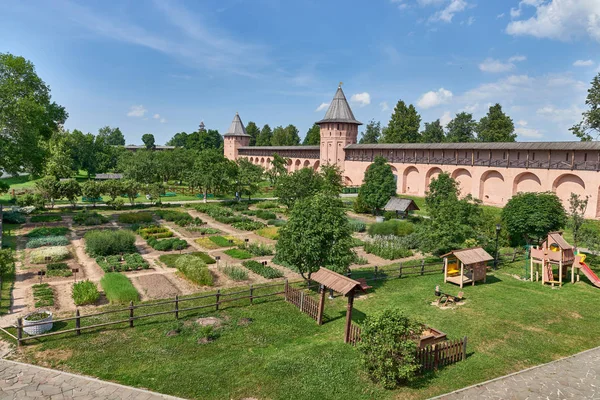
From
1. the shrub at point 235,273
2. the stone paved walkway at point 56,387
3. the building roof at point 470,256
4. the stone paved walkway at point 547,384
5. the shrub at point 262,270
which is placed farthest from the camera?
the shrub at point 262,270

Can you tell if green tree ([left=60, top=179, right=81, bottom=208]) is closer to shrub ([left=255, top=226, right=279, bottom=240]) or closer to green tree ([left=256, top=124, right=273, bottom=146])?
shrub ([left=255, top=226, right=279, bottom=240])

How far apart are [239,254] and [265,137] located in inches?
3035

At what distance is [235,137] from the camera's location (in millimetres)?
77438

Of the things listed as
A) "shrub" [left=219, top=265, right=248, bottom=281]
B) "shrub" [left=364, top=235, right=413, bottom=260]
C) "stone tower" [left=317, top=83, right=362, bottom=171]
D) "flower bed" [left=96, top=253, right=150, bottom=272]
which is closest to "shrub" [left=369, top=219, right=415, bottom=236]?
"shrub" [left=364, top=235, right=413, bottom=260]

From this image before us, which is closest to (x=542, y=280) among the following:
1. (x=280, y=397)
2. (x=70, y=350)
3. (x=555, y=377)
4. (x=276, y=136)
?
(x=555, y=377)

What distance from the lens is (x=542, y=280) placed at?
16.1m

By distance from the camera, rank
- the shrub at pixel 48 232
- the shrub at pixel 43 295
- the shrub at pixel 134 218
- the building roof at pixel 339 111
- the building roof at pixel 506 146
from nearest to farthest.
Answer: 1. the shrub at pixel 43 295
2. the shrub at pixel 48 232
3. the shrub at pixel 134 218
4. the building roof at pixel 506 146
5. the building roof at pixel 339 111

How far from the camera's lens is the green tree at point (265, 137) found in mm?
94375

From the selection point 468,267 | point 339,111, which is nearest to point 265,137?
point 339,111

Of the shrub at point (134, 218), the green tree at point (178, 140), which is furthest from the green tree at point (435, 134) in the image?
the green tree at point (178, 140)

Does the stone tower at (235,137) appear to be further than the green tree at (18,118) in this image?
Yes

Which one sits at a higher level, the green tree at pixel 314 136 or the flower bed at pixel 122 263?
the green tree at pixel 314 136

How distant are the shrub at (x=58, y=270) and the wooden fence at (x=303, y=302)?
932cm

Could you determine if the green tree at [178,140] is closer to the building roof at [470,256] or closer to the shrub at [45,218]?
the shrub at [45,218]
